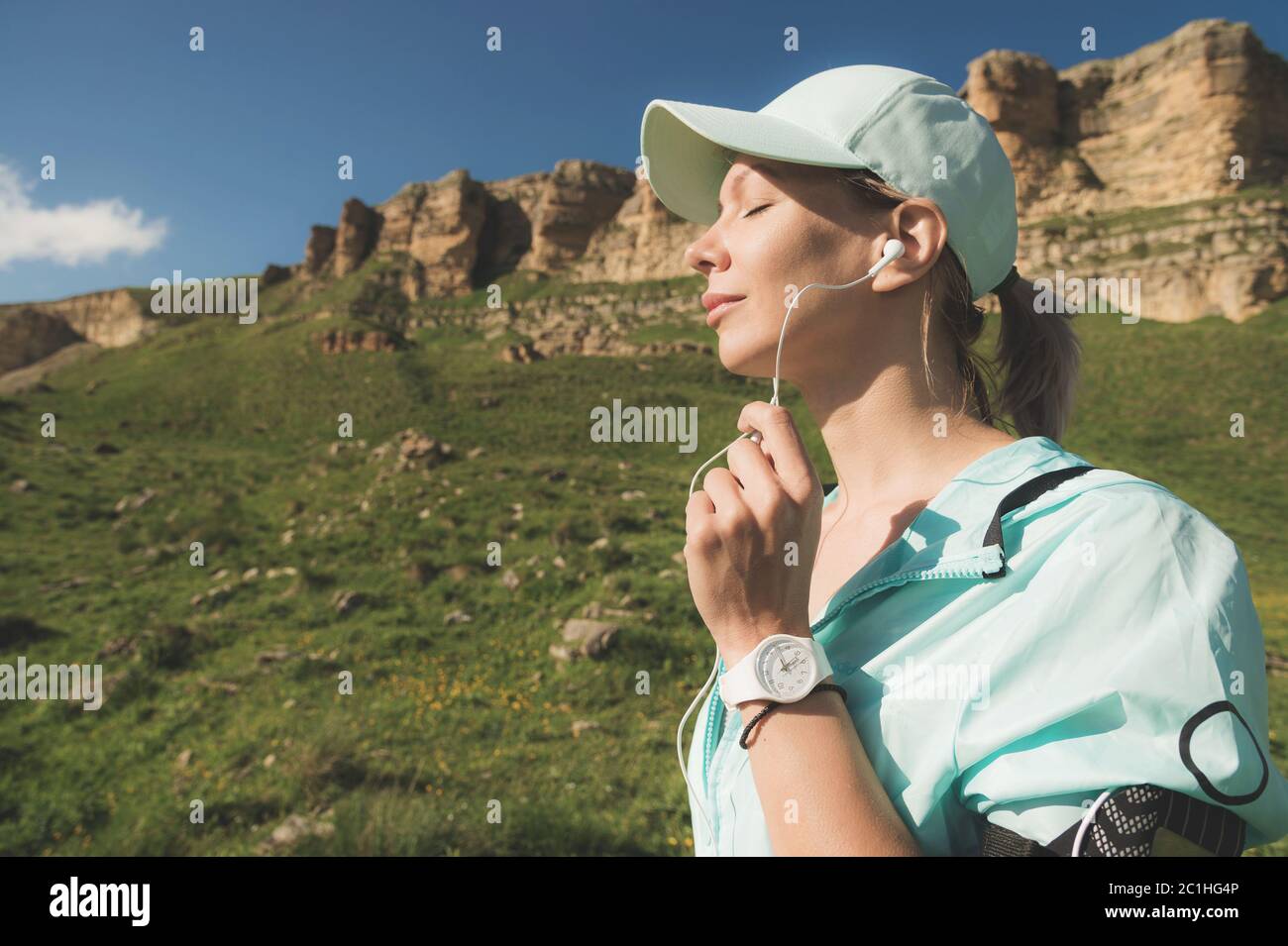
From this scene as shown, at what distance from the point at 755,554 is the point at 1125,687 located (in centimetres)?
57

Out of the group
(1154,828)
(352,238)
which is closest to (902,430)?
(1154,828)

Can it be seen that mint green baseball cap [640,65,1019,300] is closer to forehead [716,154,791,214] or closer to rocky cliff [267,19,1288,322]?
forehead [716,154,791,214]

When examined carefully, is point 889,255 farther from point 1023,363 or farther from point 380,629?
point 380,629

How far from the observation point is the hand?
1280 mm

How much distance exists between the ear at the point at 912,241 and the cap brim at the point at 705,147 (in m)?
0.18

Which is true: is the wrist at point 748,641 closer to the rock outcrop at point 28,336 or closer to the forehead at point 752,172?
the forehead at point 752,172

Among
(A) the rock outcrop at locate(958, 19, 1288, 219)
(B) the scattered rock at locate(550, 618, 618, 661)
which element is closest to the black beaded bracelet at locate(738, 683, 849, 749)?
(B) the scattered rock at locate(550, 618, 618, 661)

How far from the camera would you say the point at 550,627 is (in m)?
9.95

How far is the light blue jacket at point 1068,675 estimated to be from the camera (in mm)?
1040

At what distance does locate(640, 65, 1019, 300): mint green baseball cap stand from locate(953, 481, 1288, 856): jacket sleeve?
731 mm

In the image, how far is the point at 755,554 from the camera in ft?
4.19

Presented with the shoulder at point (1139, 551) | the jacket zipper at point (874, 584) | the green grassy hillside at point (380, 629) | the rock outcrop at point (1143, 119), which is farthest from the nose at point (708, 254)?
the rock outcrop at point (1143, 119)

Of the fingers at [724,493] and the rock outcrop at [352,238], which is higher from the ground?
the rock outcrop at [352,238]

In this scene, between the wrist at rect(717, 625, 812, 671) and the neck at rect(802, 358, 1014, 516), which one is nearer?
the wrist at rect(717, 625, 812, 671)
